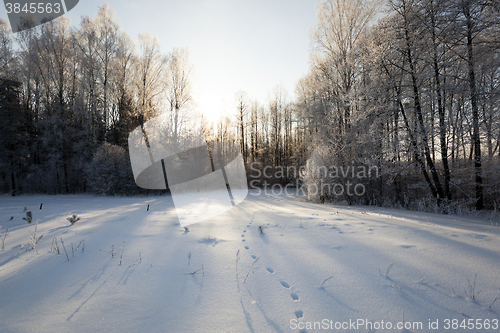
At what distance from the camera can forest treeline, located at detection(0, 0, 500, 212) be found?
7008 millimetres

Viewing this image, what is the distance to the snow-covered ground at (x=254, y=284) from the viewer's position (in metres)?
1.55

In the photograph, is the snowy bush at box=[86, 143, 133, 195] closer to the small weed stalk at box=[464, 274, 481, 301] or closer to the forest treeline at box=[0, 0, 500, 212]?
the forest treeline at box=[0, 0, 500, 212]

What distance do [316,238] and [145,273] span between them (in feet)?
8.66

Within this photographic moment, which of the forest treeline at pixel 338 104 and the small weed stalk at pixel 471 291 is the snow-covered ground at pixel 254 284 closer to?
the small weed stalk at pixel 471 291

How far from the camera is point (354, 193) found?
33.3 ft

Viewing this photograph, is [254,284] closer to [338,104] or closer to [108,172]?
[338,104]

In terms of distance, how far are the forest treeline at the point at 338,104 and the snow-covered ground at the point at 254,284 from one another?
5399mm

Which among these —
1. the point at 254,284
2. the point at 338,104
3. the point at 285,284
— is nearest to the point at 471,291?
the point at 285,284

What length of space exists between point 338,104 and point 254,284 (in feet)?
41.0

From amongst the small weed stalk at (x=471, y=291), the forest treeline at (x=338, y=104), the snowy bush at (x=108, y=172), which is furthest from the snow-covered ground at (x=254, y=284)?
the snowy bush at (x=108, y=172)

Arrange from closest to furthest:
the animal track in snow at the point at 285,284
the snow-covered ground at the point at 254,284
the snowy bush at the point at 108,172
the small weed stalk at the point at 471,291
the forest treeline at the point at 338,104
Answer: the snow-covered ground at the point at 254,284 → the small weed stalk at the point at 471,291 → the animal track in snow at the point at 285,284 → the forest treeline at the point at 338,104 → the snowy bush at the point at 108,172

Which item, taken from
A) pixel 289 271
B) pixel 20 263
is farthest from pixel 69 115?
pixel 289 271

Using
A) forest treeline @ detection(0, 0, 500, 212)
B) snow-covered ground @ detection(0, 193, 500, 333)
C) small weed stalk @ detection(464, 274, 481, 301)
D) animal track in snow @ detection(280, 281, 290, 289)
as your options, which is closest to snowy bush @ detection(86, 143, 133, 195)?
forest treeline @ detection(0, 0, 500, 212)

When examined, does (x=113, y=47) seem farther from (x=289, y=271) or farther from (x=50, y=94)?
(x=289, y=271)
